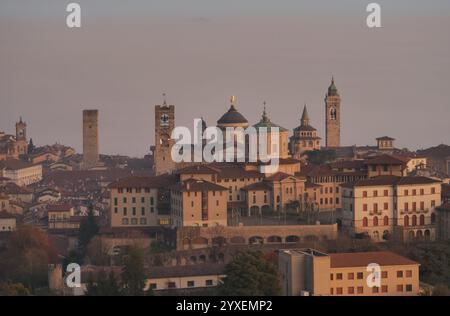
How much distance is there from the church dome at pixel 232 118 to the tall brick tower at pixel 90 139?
18.5m

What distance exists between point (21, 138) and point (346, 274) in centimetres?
4620

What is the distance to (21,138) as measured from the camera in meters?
76.2

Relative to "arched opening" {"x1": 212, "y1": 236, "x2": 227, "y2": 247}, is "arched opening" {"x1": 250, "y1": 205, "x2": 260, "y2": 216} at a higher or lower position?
higher

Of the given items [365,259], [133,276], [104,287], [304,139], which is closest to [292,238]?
[365,259]

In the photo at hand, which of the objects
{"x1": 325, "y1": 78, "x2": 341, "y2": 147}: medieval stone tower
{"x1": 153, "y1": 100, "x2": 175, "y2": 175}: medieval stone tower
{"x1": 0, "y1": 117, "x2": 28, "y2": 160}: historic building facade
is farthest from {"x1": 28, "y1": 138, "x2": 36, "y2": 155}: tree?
{"x1": 153, "y1": 100, "x2": 175, "y2": 175}: medieval stone tower

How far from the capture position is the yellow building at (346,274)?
31.1 meters

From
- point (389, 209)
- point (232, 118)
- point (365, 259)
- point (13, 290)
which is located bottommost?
point (13, 290)

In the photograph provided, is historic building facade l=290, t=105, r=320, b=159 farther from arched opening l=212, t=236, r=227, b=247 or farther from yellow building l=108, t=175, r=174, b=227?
arched opening l=212, t=236, r=227, b=247

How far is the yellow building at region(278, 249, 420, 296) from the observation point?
31.1 metres

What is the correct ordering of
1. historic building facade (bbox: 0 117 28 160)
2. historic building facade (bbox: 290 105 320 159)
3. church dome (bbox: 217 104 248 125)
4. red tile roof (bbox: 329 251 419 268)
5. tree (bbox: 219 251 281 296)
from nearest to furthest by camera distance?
tree (bbox: 219 251 281 296)
red tile roof (bbox: 329 251 419 268)
church dome (bbox: 217 104 248 125)
historic building facade (bbox: 290 105 320 159)
historic building facade (bbox: 0 117 28 160)

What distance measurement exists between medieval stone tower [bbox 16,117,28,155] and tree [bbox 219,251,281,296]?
44.6 m

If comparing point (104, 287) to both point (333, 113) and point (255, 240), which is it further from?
point (333, 113)

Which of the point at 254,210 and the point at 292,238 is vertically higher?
the point at 254,210
